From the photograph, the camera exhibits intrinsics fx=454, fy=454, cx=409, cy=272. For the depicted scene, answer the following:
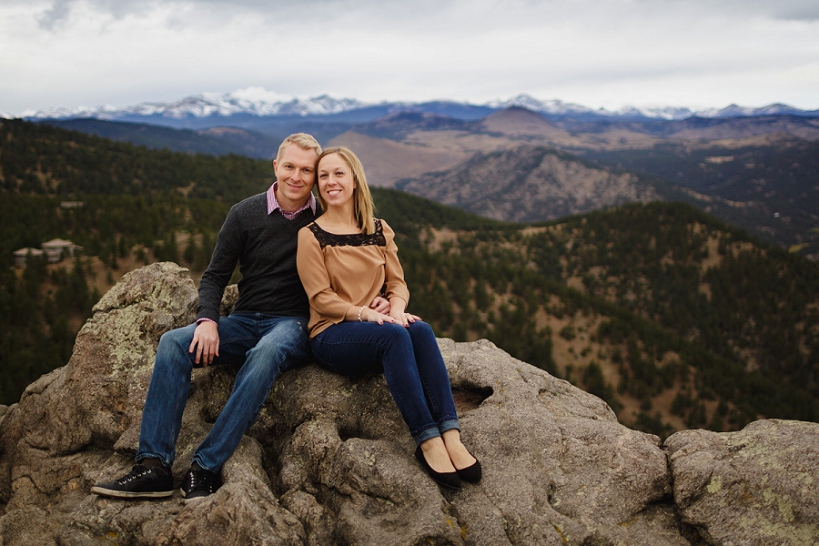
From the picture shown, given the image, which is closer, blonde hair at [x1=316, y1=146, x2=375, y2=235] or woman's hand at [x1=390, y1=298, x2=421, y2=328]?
woman's hand at [x1=390, y1=298, x2=421, y2=328]

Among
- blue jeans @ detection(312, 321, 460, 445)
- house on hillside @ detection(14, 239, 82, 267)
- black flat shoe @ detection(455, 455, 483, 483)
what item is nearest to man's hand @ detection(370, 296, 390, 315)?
blue jeans @ detection(312, 321, 460, 445)

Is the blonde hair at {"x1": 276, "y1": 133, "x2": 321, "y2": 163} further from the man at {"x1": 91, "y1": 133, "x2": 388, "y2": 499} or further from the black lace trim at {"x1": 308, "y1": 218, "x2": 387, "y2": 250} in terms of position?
the black lace trim at {"x1": 308, "y1": 218, "x2": 387, "y2": 250}

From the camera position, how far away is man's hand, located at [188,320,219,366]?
15.4 ft

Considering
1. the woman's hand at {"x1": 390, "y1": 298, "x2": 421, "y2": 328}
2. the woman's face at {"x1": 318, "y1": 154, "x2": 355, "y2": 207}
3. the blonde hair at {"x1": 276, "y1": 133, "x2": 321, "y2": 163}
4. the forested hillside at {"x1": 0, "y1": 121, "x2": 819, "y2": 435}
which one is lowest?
the forested hillside at {"x1": 0, "y1": 121, "x2": 819, "y2": 435}

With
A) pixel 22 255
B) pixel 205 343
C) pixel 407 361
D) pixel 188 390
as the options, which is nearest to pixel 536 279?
pixel 22 255

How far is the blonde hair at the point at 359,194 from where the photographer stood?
5.12 m

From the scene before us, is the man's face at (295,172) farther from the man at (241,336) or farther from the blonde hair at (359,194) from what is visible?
the blonde hair at (359,194)

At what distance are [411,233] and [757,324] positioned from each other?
198 ft

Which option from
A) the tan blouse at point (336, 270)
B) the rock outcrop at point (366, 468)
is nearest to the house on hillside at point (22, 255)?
the rock outcrop at point (366, 468)

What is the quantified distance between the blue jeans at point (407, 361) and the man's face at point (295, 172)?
1.63 m

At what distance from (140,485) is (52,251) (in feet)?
102

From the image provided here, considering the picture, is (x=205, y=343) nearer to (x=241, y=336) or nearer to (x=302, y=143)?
(x=241, y=336)

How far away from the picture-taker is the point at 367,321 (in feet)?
15.9

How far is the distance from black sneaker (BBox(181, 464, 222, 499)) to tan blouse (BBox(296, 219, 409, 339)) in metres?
1.65
